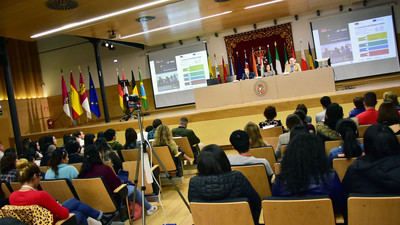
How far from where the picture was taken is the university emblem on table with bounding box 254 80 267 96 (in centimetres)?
852

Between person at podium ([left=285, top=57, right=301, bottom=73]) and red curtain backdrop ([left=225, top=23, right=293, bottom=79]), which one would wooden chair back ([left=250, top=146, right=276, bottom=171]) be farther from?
red curtain backdrop ([left=225, top=23, right=293, bottom=79])

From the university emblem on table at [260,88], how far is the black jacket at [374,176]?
21.3ft

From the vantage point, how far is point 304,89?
8.23 metres

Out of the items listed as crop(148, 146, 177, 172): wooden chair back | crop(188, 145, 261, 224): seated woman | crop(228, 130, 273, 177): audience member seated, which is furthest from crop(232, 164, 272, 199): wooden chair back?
crop(148, 146, 177, 172): wooden chair back

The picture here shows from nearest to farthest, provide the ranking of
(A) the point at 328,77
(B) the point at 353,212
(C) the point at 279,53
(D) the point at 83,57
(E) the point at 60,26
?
(B) the point at 353,212 → (E) the point at 60,26 → (A) the point at 328,77 → (C) the point at 279,53 → (D) the point at 83,57

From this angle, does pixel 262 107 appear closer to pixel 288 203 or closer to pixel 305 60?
pixel 305 60

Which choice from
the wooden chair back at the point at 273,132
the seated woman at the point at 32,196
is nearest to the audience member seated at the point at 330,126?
the wooden chair back at the point at 273,132

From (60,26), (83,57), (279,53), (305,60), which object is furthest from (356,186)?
(83,57)

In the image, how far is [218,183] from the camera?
226 centimetres

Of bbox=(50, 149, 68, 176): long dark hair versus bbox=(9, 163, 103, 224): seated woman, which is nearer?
bbox=(9, 163, 103, 224): seated woman

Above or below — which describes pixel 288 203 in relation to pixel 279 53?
below

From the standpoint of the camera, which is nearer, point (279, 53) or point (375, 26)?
point (375, 26)

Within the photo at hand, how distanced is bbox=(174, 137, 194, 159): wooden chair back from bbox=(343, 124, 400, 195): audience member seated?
3.84 m

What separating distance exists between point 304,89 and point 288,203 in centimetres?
670
